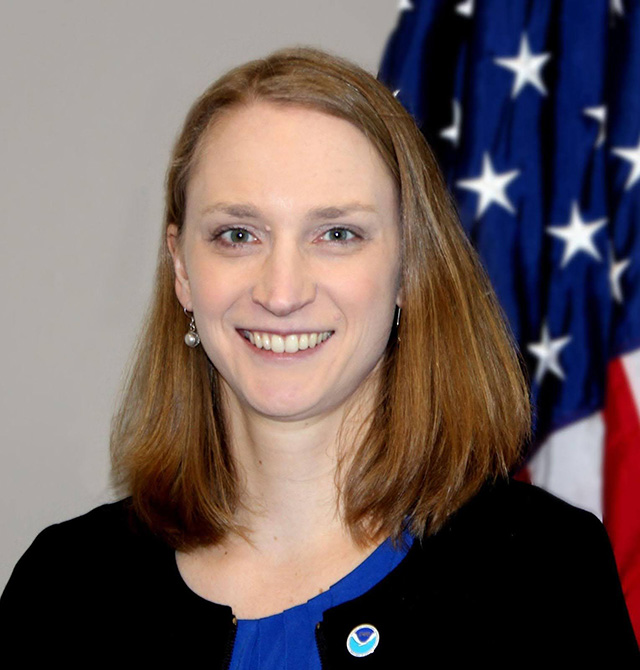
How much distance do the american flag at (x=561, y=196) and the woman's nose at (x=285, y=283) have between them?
743mm

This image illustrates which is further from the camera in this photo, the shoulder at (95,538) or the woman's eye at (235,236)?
the shoulder at (95,538)

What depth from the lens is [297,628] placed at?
64.9 inches

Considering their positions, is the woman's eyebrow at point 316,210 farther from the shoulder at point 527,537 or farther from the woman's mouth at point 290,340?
the shoulder at point 527,537

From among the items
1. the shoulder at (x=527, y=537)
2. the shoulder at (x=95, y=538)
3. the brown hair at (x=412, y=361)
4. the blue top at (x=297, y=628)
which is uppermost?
the brown hair at (x=412, y=361)

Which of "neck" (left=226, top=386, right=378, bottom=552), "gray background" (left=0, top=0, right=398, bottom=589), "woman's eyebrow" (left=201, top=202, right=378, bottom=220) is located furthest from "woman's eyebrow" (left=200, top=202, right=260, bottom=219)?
"gray background" (left=0, top=0, right=398, bottom=589)

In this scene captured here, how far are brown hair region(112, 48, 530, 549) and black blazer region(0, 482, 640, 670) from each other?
66 mm

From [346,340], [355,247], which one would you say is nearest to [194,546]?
[346,340]

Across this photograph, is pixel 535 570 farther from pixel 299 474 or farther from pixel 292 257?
pixel 292 257

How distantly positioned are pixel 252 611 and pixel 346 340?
0.48 metres

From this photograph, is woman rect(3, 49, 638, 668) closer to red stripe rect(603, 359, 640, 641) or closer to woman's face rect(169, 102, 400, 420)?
woman's face rect(169, 102, 400, 420)

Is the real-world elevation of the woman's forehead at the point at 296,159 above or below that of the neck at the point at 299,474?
above

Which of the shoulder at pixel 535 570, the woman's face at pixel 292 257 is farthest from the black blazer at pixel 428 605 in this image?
the woman's face at pixel 292 257

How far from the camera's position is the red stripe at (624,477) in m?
2.17

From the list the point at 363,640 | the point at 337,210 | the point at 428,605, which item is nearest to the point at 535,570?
the point at 428,605
